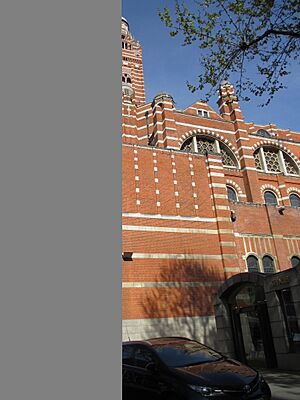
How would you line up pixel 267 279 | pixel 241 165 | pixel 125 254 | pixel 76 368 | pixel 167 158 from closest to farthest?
pixel 76 368, pixel 267 279, pixel 125 254, pixel 167 158, pixel 241 165

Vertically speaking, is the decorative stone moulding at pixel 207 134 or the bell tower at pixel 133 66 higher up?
the bell tower at pixel 133 66

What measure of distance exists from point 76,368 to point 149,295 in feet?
52.4

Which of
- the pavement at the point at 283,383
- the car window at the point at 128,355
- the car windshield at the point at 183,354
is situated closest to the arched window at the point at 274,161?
the pavement at the point at 283,383

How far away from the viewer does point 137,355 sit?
6.25m

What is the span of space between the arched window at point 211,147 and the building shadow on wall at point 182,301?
44.4 ft

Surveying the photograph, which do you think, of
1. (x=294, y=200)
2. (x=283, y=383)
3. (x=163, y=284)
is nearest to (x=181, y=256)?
(x=163, y=284)

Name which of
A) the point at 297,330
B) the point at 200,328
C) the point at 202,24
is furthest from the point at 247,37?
the point at 200,328

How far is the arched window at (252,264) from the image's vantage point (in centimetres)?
1988

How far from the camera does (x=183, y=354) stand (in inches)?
234

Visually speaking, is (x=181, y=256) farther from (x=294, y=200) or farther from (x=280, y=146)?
(x=280, y=146)

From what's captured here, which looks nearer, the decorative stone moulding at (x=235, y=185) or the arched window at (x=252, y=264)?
the arched window at (x=252, y=264)

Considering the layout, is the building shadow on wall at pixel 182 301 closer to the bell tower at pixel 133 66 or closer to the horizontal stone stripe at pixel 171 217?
the horizontal stone stripe at pixel 171 217

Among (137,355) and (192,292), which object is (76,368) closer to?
(137,355)

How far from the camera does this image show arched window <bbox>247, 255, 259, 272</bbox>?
1988cm
